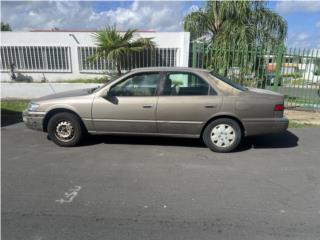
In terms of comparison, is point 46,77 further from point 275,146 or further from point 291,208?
point 291,208

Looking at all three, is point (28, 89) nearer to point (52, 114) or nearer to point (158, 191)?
point (52, 114)

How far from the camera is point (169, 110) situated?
5.06 metres

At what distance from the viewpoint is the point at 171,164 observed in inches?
179

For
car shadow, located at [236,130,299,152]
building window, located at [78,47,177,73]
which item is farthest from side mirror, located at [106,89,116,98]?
building window, located at [78,47,177,73]

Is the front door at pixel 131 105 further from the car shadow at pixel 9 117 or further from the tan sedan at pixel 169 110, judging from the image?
the car shadow at pixel 9 117

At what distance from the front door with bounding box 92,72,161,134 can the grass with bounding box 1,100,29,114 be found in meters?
5.33

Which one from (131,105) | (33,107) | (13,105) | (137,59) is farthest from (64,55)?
(131,105)

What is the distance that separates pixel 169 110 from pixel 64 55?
799 centimetres

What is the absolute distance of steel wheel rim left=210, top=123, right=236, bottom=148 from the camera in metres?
5.04

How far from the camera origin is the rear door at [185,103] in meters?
5.00

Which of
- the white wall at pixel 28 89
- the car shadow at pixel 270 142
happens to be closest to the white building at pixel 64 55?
the white wall at pixel 28 89

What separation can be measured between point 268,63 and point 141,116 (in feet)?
21.8

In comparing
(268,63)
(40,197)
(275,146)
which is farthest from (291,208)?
(268,63)

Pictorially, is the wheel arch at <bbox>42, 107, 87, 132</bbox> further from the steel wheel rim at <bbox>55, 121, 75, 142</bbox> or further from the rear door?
the rear door
